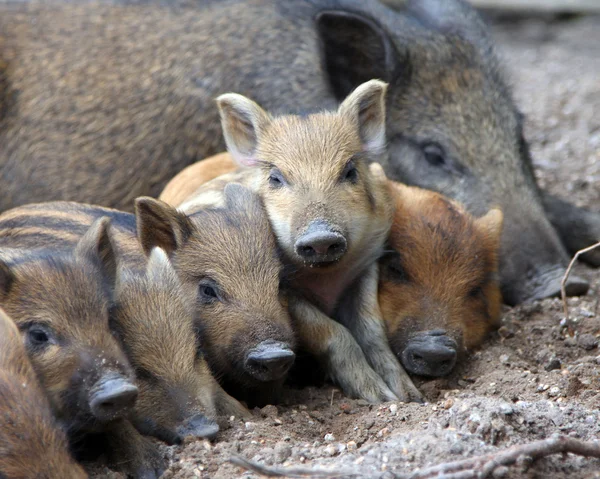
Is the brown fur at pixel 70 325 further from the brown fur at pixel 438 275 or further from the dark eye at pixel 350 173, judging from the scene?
the brown fur at pixel 438 275

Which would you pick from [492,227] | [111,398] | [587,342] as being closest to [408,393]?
[587,342]

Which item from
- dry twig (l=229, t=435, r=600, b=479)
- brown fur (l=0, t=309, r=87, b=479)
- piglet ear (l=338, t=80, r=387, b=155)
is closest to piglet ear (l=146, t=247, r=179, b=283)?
brown fur (l=0, t=309, r=87, b=479)

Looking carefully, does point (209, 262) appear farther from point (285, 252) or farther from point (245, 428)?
point (245, 428)

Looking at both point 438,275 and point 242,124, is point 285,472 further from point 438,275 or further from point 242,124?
point 242,124

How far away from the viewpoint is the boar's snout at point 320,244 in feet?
12.6

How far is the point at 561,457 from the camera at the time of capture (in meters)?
3.25

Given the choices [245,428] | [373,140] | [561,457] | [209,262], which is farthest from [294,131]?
[561,457]

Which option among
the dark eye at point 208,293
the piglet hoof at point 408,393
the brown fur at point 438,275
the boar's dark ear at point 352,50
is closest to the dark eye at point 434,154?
the boar's dark ear at point 352,50

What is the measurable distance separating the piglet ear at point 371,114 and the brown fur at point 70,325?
5.16 feet

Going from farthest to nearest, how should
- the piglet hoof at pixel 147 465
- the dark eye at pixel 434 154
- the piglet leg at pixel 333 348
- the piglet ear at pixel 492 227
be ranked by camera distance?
the dark eye at pixel 434 154 < the piglet ear at pixel 492 227 < the piglet leg at pixel 333 348 < the piglet hoof at pixel 147 465

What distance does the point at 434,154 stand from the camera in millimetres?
5930

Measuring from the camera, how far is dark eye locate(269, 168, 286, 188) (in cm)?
433

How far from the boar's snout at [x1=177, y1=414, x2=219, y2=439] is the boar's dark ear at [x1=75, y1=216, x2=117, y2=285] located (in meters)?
0.63

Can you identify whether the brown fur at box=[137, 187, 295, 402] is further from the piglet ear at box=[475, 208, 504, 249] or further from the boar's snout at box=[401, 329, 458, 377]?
the piglet ear at box=[475, 208, 504, 249]
